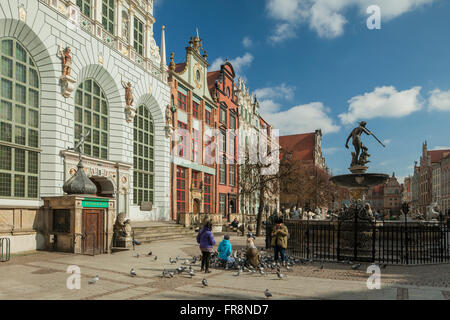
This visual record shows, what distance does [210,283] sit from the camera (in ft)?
30.8

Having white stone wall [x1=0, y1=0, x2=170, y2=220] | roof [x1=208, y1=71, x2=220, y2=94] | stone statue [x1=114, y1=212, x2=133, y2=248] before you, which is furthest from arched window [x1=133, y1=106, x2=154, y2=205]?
roof [x1=208, y1=71, x2=220, y2=94]

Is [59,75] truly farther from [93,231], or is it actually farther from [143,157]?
[143,157]

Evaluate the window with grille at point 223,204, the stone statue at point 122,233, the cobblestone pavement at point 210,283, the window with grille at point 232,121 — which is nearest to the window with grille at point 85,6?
the stone statue at point 122,233

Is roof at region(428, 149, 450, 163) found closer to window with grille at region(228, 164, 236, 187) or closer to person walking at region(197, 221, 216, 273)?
window with grille at region(228, 164, 236, 187)

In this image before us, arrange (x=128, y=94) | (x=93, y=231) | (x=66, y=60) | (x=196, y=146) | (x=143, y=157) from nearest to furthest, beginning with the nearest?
(x=93, y=231)
(x=66, y=60)
(x=128, y=94)
(x=143, y=157)
(x=196, y=146)

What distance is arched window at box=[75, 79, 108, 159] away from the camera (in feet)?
67.7

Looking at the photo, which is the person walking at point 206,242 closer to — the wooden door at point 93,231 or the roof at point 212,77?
the wooden door at point 93,231

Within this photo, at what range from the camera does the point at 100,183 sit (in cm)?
2341


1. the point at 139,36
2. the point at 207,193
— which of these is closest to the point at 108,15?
the point at 139,36

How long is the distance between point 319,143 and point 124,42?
72638 mm

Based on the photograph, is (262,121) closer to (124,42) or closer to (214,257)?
(124,42)

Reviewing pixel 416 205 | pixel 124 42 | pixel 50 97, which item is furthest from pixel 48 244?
pixel 416 205

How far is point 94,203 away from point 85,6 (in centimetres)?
1240

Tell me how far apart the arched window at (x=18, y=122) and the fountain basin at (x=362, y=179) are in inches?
562
